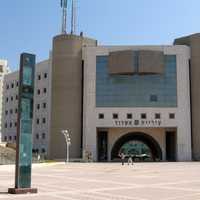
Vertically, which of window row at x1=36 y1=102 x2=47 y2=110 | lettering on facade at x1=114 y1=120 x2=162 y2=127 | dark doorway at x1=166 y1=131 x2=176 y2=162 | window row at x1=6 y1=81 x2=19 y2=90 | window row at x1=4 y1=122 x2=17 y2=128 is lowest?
dark doorway at x1=166 y1=131 x2=176 y2=162

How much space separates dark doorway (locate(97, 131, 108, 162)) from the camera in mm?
80125

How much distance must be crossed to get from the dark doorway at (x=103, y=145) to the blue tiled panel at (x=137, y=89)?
29.4ft

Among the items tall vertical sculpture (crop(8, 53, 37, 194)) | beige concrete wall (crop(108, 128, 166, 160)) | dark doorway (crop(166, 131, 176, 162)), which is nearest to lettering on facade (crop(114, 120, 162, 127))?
beige concrete wall (crop(108, 128, 166, 160))

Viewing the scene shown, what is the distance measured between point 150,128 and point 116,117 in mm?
7430

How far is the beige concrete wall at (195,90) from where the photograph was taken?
2864 inches

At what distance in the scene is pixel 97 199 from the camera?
50.7 feet

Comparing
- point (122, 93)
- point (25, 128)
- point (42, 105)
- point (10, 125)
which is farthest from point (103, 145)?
point (25, 128)

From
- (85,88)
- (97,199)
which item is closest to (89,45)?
(85,88)

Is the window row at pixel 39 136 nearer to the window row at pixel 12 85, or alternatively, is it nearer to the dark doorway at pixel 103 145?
the dark doorway at pixel 103 145

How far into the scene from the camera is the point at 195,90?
2911 inches

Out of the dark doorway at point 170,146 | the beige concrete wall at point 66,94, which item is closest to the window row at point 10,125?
the beige concrete wall at point 66,94

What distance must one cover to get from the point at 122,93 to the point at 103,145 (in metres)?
13.2

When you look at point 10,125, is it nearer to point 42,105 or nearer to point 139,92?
point 42,105

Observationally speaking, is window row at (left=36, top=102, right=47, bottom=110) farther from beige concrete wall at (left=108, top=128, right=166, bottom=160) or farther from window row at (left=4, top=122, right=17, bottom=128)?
beige concrete wall at (left=108, top=128, right=166, bottom=160)
